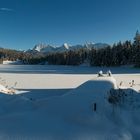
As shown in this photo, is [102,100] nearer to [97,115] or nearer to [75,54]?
[97,115]

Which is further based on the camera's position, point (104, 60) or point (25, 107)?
point (104, 60)

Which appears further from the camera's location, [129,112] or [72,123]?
[129,112]

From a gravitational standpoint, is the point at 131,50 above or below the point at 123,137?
above

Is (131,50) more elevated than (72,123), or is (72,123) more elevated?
(131,50)

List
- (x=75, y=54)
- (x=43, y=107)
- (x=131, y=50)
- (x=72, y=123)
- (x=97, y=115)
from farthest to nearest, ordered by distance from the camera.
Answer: (x=75, y=54)
(x=131, y=50)
(x=43, y=107)
(x=97, y=115)
(x=72, y=123)

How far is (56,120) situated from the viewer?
648 centimetres

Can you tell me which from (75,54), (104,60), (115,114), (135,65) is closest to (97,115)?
(115,114)

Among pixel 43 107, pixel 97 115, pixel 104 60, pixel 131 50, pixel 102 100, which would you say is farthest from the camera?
pixel 104 60

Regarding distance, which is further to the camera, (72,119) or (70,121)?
(72,119)

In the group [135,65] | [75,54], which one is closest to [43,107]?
[135,65]

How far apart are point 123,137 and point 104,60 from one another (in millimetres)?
84292

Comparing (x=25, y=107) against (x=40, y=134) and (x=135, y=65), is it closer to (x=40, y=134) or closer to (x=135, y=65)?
(x=40, y=134)

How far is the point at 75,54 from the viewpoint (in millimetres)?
118938

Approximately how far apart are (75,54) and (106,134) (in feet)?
372
